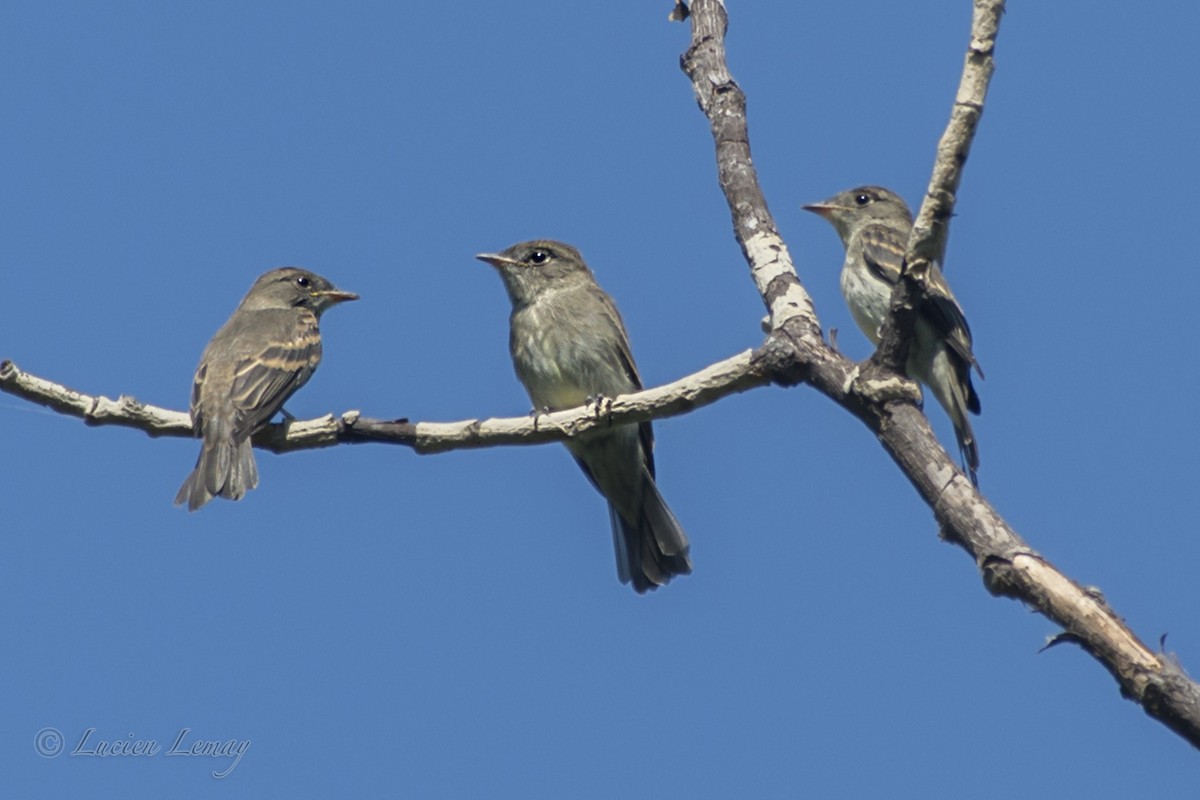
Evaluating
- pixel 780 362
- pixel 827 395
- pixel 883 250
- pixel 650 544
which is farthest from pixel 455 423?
pixel 883 250

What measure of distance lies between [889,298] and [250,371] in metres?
4.30

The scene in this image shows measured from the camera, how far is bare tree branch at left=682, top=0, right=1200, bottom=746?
16.7 feet

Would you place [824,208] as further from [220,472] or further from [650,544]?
[220,472]

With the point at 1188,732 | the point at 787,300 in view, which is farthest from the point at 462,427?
the point at 1188,732

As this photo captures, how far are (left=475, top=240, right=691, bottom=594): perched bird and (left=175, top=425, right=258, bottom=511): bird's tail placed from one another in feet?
7.57

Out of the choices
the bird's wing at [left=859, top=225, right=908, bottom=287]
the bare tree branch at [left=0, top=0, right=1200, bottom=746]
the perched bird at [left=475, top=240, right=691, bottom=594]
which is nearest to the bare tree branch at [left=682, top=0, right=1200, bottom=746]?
the bare tree branch at [left=0, top=0, right=1200, bottom=746]

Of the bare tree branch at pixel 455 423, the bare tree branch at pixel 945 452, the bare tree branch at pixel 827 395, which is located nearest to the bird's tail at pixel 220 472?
the bare tree branch at pixel 827 395

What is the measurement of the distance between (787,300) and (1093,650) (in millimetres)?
2843

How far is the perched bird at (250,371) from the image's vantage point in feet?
28.6

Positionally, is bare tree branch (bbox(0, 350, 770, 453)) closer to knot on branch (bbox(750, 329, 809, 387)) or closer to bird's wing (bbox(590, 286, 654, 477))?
knot on branch (bbox(750, 329, 809, 387))

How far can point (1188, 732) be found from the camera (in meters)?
4.98

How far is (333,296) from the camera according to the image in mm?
11258

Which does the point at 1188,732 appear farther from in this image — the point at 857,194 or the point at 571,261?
the point at 857,194

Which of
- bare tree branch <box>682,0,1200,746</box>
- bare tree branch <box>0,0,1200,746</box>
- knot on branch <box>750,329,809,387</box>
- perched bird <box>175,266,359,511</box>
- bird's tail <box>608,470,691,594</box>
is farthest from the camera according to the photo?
bird's tail <box>608,470,691,594</box>
